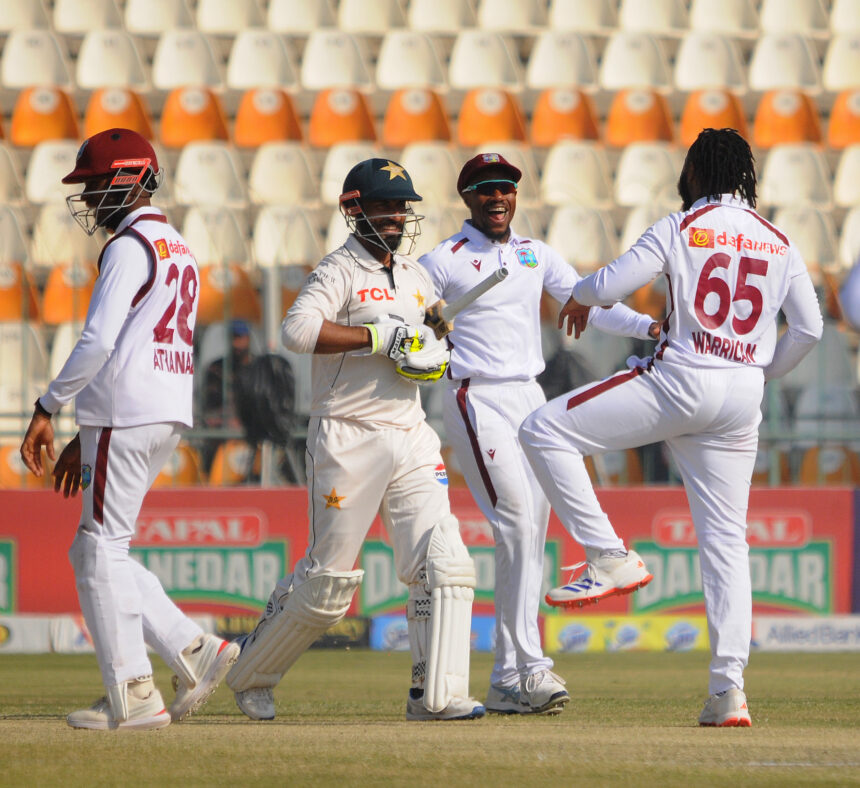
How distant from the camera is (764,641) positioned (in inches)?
391

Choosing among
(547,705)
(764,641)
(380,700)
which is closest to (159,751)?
(547,705)

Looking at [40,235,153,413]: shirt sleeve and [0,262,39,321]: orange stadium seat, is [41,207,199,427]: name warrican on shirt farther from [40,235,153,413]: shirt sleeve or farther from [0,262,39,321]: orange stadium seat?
[0,262,39,321]: orange stadium seat

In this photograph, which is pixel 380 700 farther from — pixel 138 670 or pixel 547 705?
pixel 138 670

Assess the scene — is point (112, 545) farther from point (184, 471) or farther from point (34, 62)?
point (34, 62)

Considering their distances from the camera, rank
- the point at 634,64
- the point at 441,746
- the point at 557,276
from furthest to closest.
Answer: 1. the point at 634,64
2. the point at 557,276
3. the point at 441,746

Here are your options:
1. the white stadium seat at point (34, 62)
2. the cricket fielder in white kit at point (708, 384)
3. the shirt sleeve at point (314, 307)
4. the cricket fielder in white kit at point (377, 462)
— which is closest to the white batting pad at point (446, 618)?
the cricket fielder in white kit at point (377, 462)

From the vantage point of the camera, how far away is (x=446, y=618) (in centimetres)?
504

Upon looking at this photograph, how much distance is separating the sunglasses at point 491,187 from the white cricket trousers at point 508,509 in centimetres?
80

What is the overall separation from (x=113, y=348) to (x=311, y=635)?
1.28m

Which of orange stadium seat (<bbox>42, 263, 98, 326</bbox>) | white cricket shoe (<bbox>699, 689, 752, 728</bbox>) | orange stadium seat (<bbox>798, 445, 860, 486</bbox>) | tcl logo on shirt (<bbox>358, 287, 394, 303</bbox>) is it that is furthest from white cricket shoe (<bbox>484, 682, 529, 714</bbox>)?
orange stadium seat (<bbox>42, 263, 98, 326</bbox>)

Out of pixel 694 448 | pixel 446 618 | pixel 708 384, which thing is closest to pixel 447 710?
pixel 446 618

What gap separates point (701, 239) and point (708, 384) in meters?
0.48

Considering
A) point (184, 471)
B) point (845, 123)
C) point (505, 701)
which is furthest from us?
point (845, 123)

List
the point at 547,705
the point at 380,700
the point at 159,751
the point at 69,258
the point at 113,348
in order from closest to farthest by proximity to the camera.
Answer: the point at 159,751 → the point at 113,348 → the point at 547,705 → the point at 380,700 → the point at 69,258
